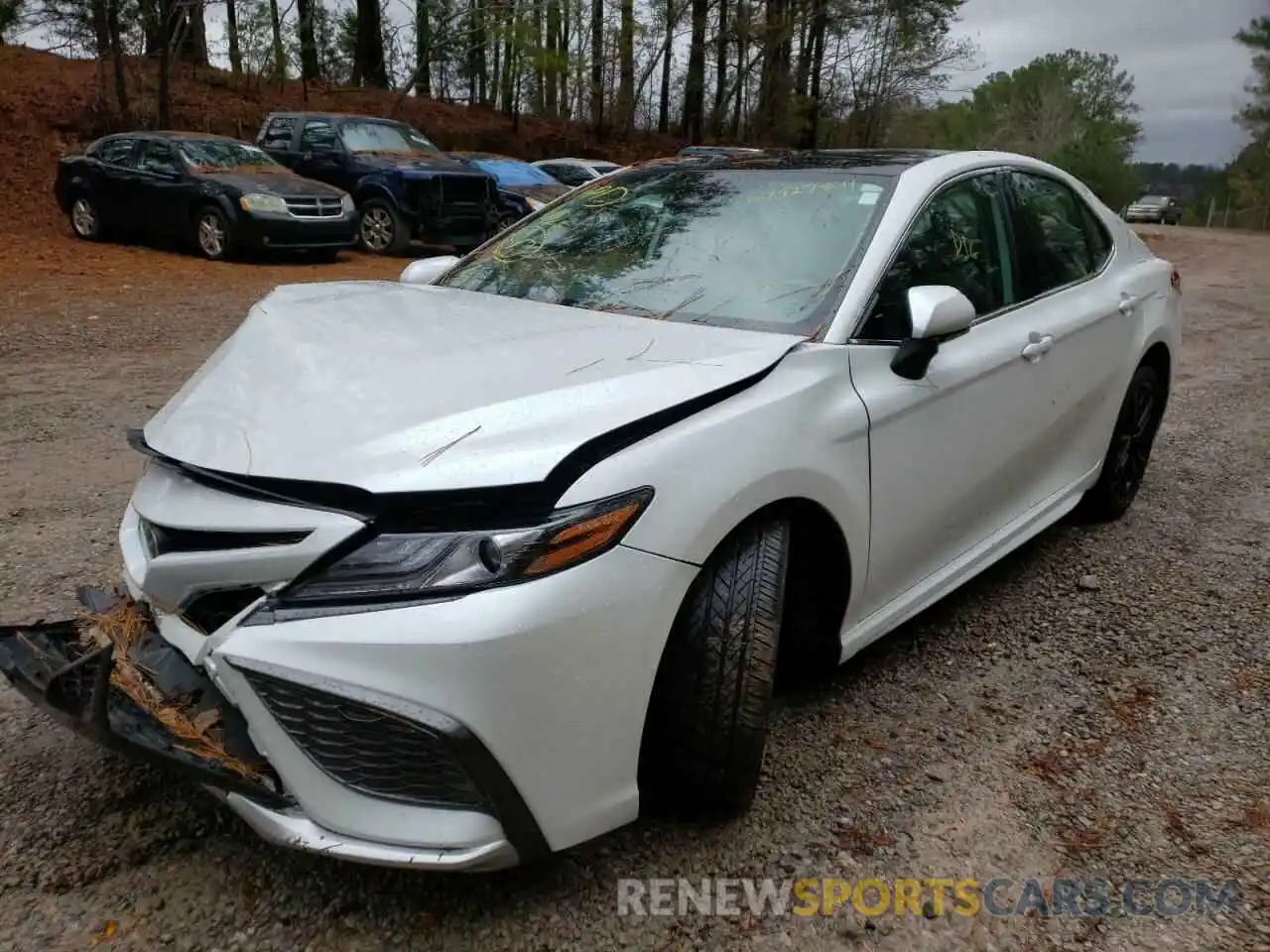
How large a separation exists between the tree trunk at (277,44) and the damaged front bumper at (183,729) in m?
24.5

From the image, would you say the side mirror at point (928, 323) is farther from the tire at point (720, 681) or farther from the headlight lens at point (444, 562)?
the headlight lens at point (444, 562)

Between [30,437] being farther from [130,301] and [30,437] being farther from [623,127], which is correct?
[623,127]

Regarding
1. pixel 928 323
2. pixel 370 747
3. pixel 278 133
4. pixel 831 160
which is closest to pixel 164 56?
pixel 278 133

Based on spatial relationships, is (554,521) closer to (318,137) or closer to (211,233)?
(211,233)

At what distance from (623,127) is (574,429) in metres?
31.4

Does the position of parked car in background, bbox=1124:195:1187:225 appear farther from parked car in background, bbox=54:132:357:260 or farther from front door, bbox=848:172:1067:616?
front door, bbox=848:172:1067:616

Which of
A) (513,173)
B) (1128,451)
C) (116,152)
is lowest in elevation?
(1128,451)

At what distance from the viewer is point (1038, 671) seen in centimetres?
324

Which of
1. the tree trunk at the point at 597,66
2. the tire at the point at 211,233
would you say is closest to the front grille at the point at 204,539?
the tire at the point at 211,233

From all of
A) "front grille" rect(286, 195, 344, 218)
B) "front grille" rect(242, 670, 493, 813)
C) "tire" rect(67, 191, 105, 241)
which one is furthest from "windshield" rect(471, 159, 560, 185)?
"front grille" rect(242, 670, 493, 813)

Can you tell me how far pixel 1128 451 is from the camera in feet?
14.5

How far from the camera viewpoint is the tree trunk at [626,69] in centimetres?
2870

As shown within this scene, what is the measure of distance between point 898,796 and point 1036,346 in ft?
5.11

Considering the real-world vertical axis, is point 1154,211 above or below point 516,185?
below
